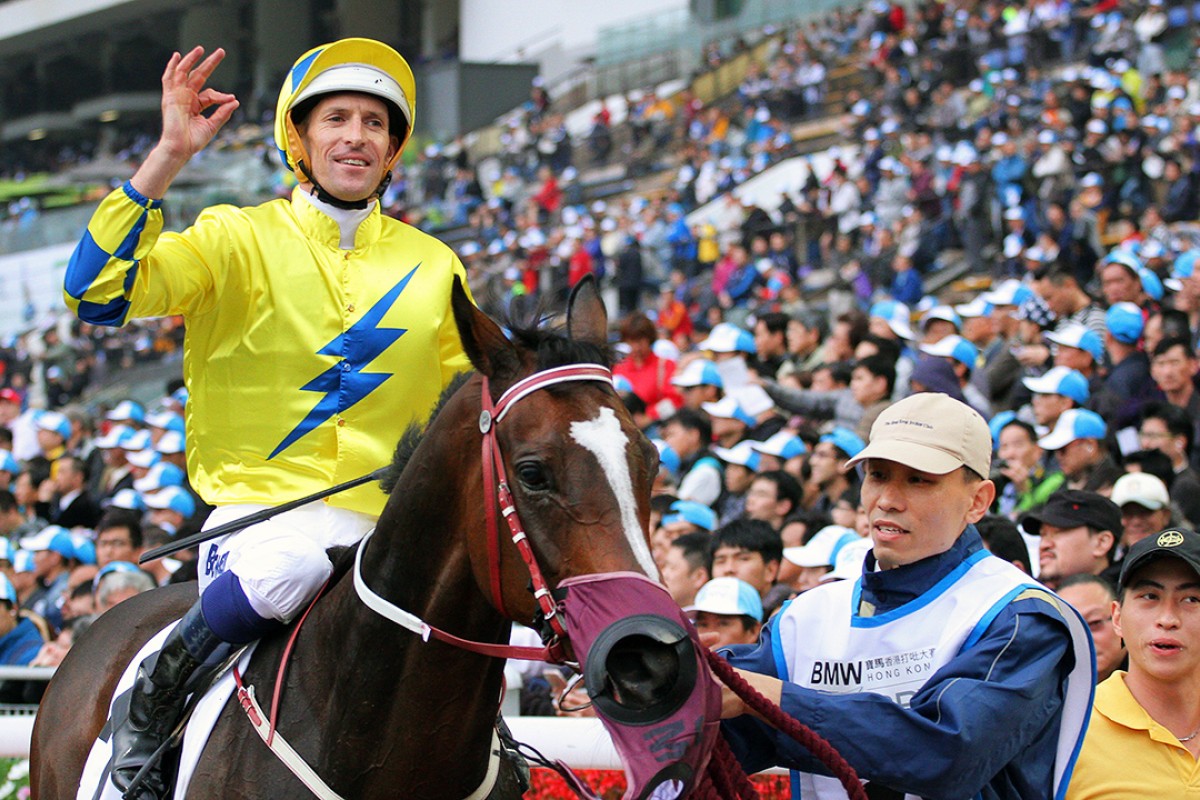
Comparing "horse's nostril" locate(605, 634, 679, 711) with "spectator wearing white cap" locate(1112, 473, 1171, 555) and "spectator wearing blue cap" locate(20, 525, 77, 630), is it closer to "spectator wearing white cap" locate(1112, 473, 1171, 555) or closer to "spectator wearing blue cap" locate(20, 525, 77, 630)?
"spectator wearing white cap" locate(1112, 473, 1171, 555)

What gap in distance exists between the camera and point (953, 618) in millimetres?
2625

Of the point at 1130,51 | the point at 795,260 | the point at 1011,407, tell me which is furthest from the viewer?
the point at 1130,51

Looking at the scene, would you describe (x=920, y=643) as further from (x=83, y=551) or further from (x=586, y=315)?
(x=83, y=551)

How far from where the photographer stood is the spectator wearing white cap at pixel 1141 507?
5.39 m

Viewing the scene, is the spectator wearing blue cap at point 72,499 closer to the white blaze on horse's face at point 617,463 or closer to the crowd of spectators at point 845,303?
the crowd of spectators at point 845,303

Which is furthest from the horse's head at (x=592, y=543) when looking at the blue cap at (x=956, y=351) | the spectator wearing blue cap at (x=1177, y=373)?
the blue cap at (x=956, y=351)

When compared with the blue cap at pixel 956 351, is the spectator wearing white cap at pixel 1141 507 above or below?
above

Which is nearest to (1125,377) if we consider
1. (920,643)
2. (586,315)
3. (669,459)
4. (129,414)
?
(669,459)

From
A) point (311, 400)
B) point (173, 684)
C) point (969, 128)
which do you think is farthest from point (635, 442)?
point (969, 128)

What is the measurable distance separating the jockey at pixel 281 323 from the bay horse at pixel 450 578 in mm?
168

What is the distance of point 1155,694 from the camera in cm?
316

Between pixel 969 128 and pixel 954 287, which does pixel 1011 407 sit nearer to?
pixel 954 287

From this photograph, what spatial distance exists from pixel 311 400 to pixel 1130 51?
1583 centimetres

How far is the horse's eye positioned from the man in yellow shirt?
1.42 m
